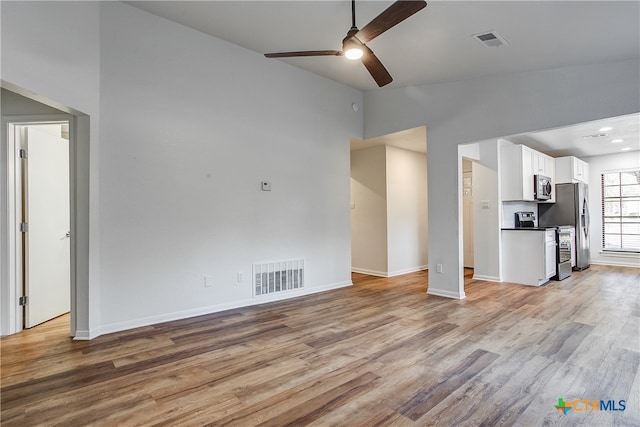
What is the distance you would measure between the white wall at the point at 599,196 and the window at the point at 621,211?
95 millimetres

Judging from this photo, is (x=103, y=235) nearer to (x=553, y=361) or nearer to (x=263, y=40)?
(x=263, y=40)

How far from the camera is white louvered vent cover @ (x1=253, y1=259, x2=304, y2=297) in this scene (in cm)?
430

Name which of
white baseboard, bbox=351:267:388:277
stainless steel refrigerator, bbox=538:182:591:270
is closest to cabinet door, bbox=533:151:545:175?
stainless steel refrigerator, bbox=538:182:591:270

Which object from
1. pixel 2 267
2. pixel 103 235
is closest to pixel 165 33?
pixel 103 235

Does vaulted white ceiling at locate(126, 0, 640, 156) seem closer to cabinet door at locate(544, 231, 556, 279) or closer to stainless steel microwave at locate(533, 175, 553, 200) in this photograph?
stainless steel microwave at locate(533, 175, 553, 200)

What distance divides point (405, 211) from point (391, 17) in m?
4.60

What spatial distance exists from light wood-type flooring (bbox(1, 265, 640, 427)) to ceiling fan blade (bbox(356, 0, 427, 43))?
2571 mm

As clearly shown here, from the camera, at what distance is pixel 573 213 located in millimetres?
6695

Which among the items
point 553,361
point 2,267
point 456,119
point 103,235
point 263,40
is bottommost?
point 553,361

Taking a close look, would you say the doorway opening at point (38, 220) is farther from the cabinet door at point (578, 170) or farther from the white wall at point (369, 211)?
the cabinet door at point (578, 170)

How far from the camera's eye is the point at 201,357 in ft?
8.82

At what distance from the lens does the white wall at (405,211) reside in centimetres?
620

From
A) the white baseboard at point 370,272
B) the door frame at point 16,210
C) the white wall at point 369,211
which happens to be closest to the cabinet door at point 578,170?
the white wall at point 369,211

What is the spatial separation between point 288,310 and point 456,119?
11.5ft
